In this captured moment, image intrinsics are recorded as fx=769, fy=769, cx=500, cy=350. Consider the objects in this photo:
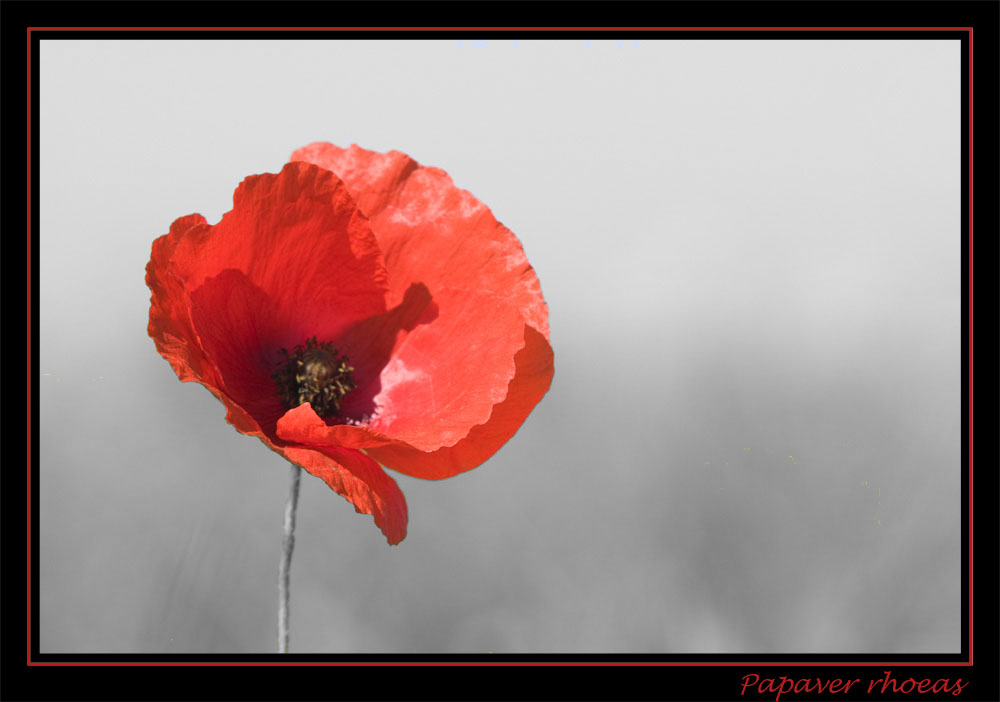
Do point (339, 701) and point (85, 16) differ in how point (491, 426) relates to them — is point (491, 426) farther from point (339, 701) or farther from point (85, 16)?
point (85, 16)

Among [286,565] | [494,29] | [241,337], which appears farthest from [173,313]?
[494,29]

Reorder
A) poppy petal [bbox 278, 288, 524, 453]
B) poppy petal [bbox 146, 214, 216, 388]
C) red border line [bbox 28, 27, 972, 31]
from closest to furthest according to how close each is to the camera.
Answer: poppy petal [bbox 146, 214, 216, 388] < poppy petal [bbox 278, 288, 524, 453] < red border line [bbox 28, 27, 972, 31]

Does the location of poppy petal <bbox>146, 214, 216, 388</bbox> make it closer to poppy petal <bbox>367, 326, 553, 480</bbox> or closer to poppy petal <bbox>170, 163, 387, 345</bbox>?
poppy petal <bbox>170, 163, 387, 345</bbox>

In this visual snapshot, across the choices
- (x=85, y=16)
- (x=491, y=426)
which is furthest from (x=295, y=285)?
(x=85, y=16)

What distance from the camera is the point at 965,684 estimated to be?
1234 mm

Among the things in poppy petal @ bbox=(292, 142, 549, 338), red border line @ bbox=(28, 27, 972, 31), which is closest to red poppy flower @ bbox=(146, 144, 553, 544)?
poppy petal @ bbox=(292, 142, 549, 338)

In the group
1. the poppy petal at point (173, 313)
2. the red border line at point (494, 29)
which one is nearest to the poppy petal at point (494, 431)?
the poppy petal at point (173, 313)

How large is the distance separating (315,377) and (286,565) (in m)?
0.36

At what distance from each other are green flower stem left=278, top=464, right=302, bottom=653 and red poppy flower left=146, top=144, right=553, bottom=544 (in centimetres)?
9

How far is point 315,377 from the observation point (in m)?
1.29

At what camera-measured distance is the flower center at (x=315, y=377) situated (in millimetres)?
1287

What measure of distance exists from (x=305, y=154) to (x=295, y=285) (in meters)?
0.22

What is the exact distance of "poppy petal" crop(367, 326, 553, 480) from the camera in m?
1.15

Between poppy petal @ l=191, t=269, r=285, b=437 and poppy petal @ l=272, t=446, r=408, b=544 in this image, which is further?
poppy petal @ l=191, t=269, r=285, b=437
